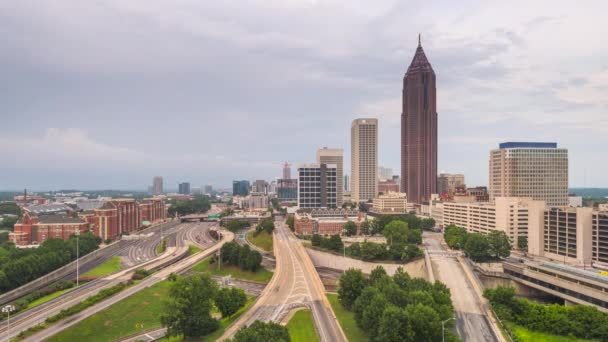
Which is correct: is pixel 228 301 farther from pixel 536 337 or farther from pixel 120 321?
pixel 536 337

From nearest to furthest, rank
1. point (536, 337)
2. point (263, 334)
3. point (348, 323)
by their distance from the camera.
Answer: point (263, 334)
point (536, 337)
point (348, 323)

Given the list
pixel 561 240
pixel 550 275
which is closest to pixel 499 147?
pixel 561 240

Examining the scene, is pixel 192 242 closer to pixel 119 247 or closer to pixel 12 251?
pixel 119 247

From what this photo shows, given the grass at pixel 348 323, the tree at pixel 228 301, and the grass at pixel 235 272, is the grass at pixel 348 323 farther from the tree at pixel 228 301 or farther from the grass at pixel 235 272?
the grass at pixel 235 272

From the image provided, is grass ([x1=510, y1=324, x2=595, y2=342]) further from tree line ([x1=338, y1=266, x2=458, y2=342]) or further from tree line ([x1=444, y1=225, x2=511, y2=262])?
tree line ([x1=444, y1=225, x2=511, y2=262])

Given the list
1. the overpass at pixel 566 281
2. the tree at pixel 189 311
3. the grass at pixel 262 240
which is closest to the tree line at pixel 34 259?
the tree at pixel 189 311

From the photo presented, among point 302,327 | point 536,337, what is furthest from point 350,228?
point 536,337

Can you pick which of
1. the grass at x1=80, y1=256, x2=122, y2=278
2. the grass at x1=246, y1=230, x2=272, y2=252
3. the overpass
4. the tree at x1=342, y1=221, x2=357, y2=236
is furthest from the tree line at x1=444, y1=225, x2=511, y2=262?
the grass at x1=80, y1=256, x2=122, y2=278
